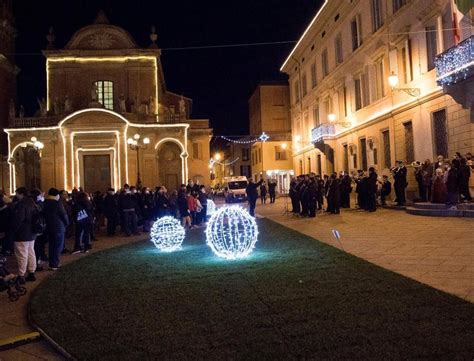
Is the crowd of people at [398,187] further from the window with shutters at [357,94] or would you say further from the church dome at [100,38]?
the church dome at [100,38]

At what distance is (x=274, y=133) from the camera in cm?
5362

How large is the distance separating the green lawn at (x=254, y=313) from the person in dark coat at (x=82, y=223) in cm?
368

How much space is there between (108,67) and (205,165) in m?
12.1

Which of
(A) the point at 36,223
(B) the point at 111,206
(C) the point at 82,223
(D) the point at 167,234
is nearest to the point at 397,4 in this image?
(B) the point at 111,206

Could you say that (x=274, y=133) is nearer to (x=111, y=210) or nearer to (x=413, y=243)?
(x=111, y=210)

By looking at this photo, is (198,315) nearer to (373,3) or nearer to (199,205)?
(199,205)

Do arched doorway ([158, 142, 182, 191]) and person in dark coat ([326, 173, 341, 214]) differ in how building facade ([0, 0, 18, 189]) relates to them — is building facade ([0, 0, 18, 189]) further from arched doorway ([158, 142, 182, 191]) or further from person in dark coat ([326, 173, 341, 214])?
person in dark coat ([326, 173, 341, 214])

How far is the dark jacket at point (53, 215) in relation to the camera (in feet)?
34.0

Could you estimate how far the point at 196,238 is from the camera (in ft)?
48.8

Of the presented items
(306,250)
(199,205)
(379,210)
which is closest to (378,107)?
(379,210)

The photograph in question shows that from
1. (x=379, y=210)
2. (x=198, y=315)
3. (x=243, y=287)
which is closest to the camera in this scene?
(x=198, y=315)

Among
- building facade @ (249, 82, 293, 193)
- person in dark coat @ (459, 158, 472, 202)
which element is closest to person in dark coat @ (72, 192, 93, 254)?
person in dark coat @ (459, 158, 472, 202)

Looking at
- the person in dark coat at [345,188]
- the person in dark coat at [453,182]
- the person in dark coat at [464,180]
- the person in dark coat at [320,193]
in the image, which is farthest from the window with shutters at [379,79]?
the person in dark coat at [453,182]

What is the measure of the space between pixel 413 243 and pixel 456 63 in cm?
909
